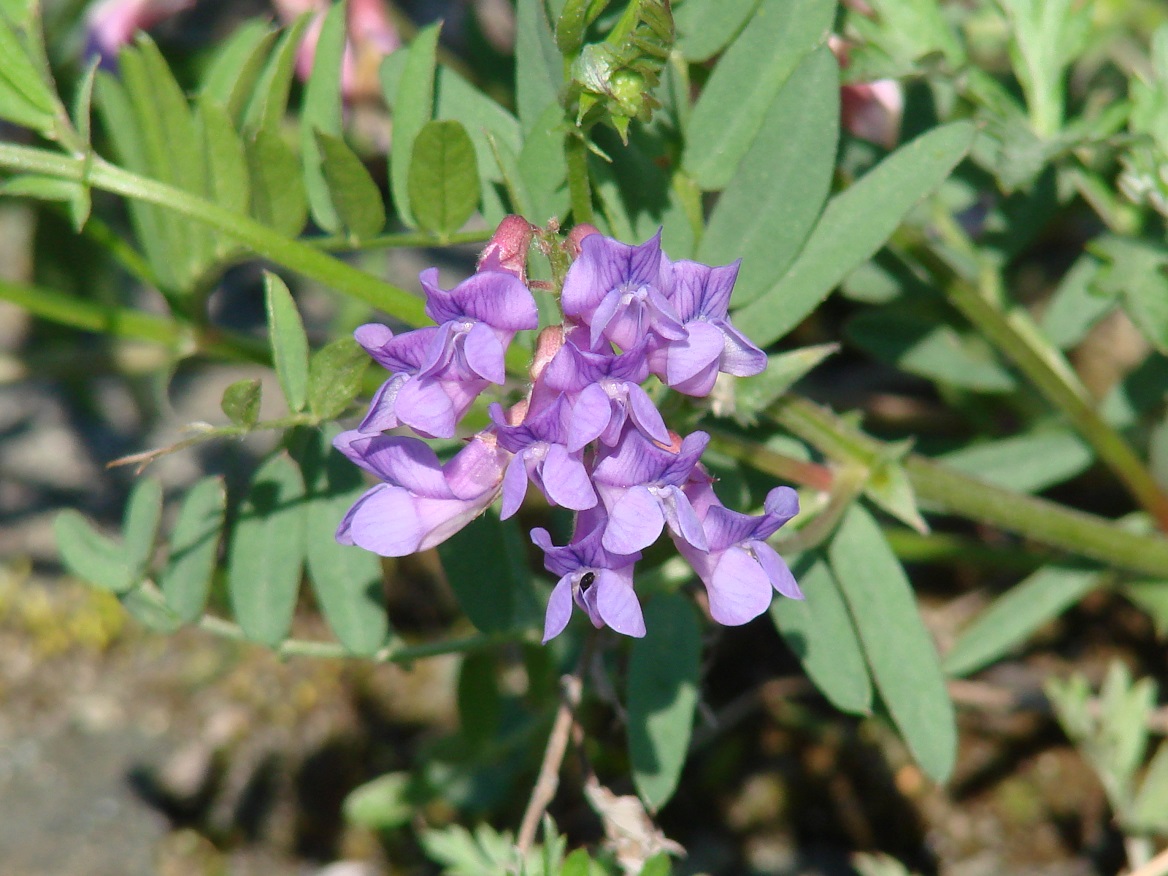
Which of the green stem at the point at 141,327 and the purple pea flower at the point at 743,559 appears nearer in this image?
the purple pea flower at the point at 743,559

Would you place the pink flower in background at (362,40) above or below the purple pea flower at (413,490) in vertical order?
below

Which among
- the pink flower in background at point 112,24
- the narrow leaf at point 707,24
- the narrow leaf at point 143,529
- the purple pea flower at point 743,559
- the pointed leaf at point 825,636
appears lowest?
the pointed leaf at point 825,636

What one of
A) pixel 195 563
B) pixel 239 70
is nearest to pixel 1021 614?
pixel 195 563

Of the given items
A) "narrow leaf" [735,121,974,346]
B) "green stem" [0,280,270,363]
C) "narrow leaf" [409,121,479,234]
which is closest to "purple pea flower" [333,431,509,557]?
"narrow leaf" [409,121,479,234]

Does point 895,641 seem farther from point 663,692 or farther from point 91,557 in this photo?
point 91,557

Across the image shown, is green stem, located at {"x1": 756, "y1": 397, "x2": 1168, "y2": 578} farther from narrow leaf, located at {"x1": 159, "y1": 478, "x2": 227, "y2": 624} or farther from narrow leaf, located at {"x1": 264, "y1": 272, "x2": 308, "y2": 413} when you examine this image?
narrow leaf, located at {"x1": 159, "y1": 478, "x2": 227, "y2": 624}

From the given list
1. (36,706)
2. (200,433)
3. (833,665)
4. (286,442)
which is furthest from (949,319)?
(36,706)

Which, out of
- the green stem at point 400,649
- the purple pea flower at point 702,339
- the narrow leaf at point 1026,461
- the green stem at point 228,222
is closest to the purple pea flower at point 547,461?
the purple pea flower at point 702,339

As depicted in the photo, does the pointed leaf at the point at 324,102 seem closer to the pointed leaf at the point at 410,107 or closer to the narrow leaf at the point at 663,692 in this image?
the pointed leaf at the point at 410,107
